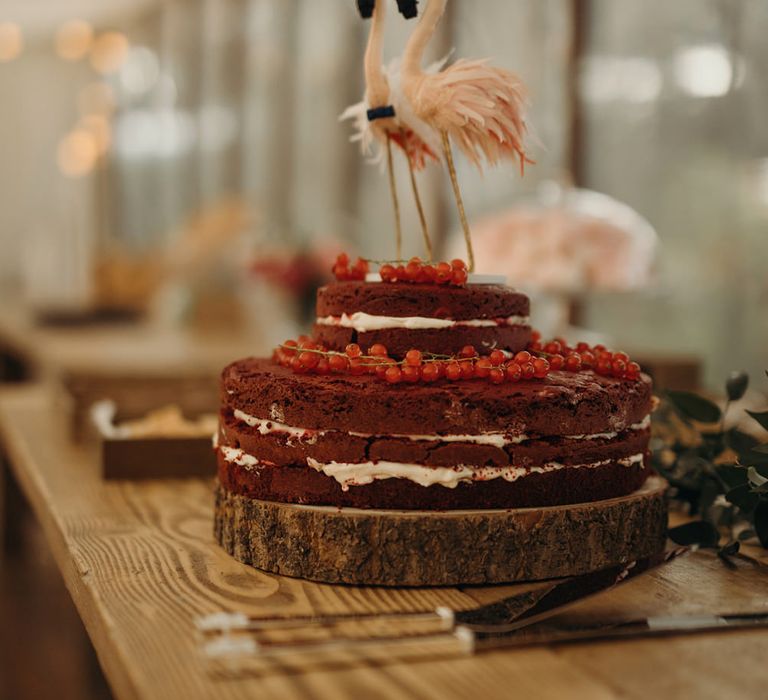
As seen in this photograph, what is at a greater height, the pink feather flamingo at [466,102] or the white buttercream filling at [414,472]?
the pink feather flamingo at [466,102]

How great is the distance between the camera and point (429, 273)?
1177 millimetres

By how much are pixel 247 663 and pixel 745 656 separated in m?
0.43

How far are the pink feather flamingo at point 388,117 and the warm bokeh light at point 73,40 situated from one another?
7.70 m

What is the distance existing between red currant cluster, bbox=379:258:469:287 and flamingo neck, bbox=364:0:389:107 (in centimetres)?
21

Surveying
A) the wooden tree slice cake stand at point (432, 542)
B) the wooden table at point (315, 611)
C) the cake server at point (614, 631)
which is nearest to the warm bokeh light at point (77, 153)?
the wooden table at point (315, 611)

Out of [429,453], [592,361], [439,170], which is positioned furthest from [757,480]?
[439,170]

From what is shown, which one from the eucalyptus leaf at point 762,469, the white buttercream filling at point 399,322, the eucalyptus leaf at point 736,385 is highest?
the white buttercream filling at point 399,322

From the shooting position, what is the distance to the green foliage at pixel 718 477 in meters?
1.20

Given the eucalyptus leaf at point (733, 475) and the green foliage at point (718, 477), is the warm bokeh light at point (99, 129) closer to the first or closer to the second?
the green foliage at point (718, 477)

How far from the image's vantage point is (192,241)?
438cm

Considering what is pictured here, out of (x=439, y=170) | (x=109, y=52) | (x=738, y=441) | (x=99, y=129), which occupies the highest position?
(x=109, y=52)

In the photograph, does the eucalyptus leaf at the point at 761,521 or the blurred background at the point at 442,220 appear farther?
the blurred background at the point at 442,220

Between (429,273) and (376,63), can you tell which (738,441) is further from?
(376,63)

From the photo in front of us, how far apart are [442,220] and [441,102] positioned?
3239 millimetres
